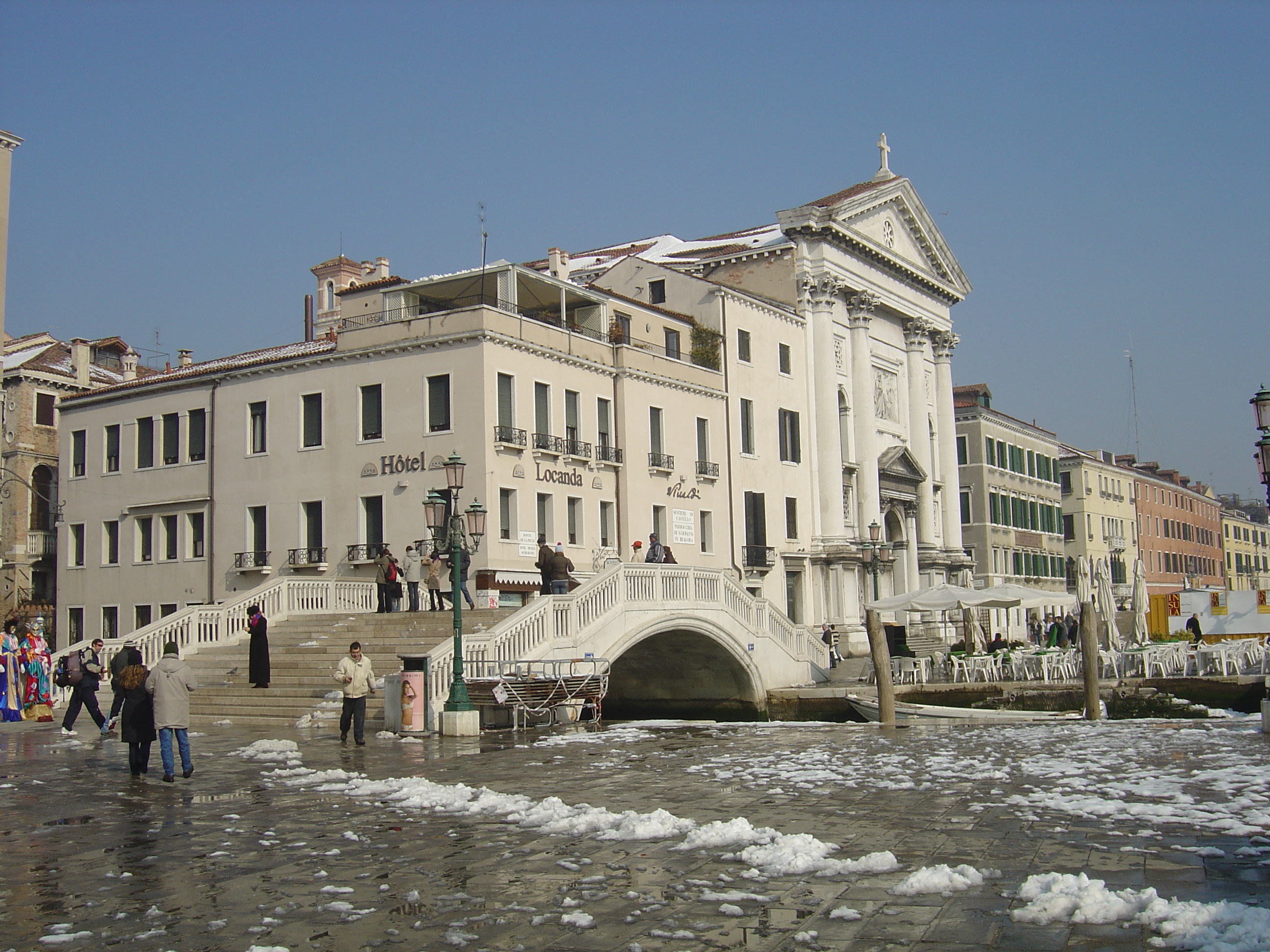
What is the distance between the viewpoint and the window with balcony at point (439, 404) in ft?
101

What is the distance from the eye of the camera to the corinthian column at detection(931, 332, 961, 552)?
53.2 metres

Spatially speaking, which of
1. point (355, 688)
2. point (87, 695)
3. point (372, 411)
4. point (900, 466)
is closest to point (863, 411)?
point (900, 466)

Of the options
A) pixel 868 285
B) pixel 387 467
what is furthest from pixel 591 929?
pixel 868 285

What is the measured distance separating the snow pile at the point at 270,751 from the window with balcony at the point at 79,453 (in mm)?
23995

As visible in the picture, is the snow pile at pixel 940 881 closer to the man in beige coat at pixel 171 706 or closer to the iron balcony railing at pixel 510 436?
the man in beige coat at pixel 171 706

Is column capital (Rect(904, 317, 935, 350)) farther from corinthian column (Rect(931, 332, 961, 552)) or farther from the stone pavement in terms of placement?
the stone pavement

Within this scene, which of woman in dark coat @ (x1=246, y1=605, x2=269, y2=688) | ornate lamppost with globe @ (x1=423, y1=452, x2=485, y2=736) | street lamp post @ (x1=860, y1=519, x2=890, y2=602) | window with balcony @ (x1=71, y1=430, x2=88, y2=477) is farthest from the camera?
window with balcony @ (x1=71, y1=430, x2=88, y2=477)

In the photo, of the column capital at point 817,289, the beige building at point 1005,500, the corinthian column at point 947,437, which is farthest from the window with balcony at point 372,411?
the beige building at point 1005,500

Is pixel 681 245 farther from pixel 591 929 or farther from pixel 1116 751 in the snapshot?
pixel 591 929

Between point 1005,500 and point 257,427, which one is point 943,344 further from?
point 257,427

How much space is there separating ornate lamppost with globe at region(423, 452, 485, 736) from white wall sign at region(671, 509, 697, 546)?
1532 centimetres

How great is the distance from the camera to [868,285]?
159ft

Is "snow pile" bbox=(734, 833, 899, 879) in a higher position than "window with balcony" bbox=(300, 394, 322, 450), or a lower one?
lower

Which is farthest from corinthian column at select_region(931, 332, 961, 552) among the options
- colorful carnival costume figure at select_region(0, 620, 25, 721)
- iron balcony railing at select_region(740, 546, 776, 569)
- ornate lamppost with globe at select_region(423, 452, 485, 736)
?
colorful carnival costume figure at select_region(0, 620, 25, 721)
